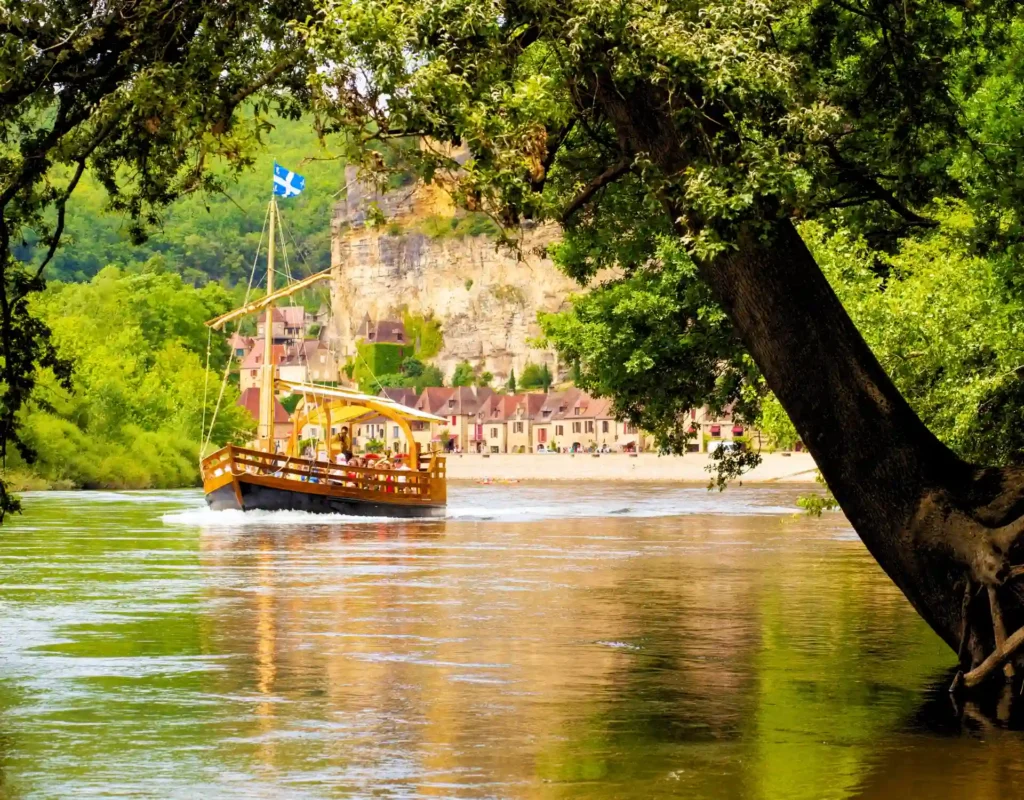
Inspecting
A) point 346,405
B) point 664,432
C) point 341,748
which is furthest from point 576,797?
point 346,405

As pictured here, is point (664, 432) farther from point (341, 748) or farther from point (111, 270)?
point (111, 270)

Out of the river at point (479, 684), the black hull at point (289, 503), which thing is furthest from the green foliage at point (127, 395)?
the river at point (479, 684)

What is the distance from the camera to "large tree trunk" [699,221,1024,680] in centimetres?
1384

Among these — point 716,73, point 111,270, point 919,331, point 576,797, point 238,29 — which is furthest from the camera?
point 111,270

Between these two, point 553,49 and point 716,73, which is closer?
point 716,73

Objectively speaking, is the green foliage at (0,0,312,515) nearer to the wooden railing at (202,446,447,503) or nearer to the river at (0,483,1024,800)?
the river at (0,483,1024,800)

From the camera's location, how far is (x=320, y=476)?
60375 millimetres

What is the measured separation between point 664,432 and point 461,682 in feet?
71.2

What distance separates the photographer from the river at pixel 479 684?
11.7 metres

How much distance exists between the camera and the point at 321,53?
11.5 m

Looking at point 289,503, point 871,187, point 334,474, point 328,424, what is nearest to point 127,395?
point 328,424

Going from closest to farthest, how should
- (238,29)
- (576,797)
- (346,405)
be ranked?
1. (576,797)
2. (238,29)
3. (346,405)

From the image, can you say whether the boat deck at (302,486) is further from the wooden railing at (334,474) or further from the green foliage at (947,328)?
the green foliage at (947,328)

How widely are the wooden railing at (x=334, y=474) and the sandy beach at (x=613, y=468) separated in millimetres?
69847
